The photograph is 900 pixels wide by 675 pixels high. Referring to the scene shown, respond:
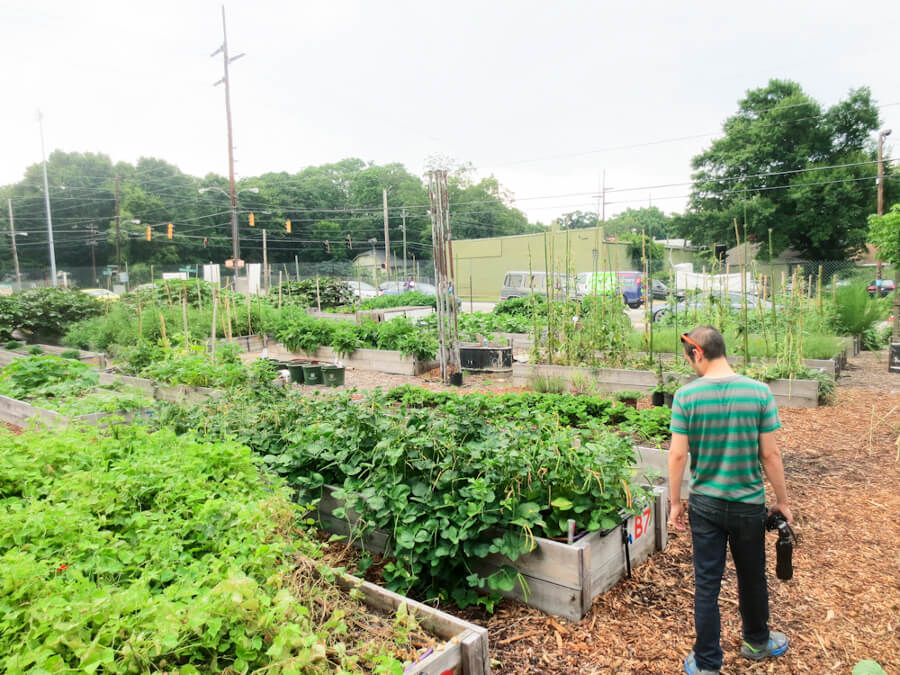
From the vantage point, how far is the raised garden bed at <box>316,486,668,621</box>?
259 centimetres

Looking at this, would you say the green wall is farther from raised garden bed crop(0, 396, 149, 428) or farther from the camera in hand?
the camera in hand

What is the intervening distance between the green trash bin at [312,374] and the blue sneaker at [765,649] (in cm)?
725

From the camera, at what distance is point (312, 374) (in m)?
8.82

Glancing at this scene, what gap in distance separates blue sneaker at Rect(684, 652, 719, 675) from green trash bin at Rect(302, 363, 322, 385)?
719 centimetres

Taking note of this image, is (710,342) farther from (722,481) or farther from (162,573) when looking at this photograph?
(162,573)

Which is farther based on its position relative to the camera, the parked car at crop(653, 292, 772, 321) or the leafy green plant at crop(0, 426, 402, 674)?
the parked car at crop(653, 292, 772, 321)

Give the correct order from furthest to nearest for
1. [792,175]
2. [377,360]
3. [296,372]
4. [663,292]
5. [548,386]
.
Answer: [792,175], [663,292], [377,360], [296,372], [548,386]

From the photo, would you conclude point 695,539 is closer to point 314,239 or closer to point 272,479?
point 272,479

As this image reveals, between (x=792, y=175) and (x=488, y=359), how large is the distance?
88.7 feet

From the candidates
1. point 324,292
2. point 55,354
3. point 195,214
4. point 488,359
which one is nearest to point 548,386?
point 488,359

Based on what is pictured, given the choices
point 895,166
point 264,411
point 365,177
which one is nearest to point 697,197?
point 895,166

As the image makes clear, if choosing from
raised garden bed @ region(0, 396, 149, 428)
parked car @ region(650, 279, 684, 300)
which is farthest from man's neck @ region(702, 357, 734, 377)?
parked car @ region(650, 279, 684, 300)

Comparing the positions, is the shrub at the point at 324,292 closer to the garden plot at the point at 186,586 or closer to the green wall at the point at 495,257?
the green wall at the point at 495,257

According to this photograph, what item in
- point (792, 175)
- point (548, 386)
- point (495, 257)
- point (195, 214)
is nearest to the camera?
point (548, 386)
